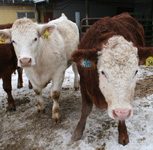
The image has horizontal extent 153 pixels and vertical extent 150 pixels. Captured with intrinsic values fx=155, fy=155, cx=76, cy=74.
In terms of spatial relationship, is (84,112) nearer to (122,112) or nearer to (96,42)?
(122,112)

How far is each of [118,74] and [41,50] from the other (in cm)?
152

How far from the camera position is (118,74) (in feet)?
5.17

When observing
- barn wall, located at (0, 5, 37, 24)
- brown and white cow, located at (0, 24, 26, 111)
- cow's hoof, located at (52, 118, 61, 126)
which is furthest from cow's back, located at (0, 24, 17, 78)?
barn wall, located at (0, 5, 37, 24)

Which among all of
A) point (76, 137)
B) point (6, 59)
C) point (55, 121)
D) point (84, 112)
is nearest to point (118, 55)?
point (84, 112)

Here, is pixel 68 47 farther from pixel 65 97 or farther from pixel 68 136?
pixel 68 136

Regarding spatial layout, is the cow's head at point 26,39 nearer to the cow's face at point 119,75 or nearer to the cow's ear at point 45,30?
the cow's ear at point 45,30

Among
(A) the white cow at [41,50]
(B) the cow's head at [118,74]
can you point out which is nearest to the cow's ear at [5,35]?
(A) the white cow at [41,50]

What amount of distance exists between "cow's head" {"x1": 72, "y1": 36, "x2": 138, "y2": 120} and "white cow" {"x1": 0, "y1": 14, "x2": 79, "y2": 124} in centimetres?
90

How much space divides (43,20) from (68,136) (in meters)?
13.5

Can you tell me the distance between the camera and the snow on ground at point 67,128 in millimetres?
2271

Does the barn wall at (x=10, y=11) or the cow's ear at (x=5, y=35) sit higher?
the barn wall at (x=10, y=11)

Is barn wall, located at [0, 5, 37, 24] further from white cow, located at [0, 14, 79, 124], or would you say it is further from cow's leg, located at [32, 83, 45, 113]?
cow's leg, located at [32, 83, 45, 113]

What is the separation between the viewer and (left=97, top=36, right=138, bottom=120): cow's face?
1568 mm

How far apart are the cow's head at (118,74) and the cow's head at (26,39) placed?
82 cm
